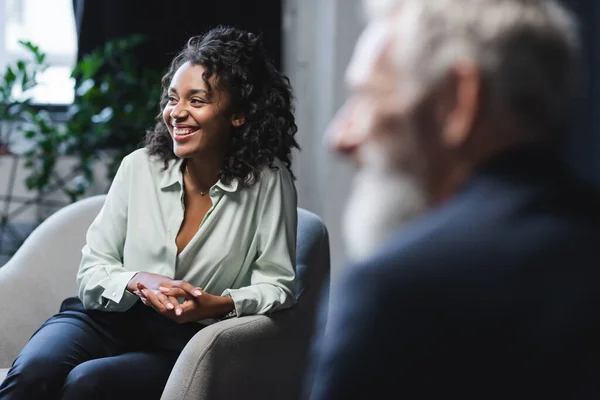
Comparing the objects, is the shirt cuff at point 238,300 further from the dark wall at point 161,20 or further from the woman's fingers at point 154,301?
the dark wall at point 161,20

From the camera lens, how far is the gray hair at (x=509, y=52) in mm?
805

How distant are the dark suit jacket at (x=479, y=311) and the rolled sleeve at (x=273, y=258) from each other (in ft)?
4.04

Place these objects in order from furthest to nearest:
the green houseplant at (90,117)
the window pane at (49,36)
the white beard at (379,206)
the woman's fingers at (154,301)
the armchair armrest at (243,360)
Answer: the window pane at (49,36)
the green houseplant at (90,117)
the woman's fingers at (154,301)
the armchair armrest at (243,360)
the white beard at (379,206)

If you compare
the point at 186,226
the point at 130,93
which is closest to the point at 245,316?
the point at 186,226

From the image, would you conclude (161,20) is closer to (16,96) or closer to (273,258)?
(16,96)

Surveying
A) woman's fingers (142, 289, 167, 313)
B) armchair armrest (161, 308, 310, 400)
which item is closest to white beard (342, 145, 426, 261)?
armchair armrest (161, 308, 310, 400)

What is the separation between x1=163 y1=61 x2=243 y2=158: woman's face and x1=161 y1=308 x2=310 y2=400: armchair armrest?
0.41 metres

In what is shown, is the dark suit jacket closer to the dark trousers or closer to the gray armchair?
the gray armchair

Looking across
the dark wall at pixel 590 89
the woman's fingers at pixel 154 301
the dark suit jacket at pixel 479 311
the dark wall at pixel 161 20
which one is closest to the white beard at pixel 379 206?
the dark suit jacket at pixel 479 311

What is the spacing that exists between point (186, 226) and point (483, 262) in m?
1.45

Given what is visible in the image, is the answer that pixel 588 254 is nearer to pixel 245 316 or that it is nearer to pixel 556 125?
pixel 556 125

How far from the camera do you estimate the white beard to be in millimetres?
892

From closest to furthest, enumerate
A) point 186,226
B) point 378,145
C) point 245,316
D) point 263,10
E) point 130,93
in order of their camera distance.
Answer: point 378,145, point 245,316, point 186,226, point 130,93, point 263,10

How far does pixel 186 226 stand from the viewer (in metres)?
2.14
